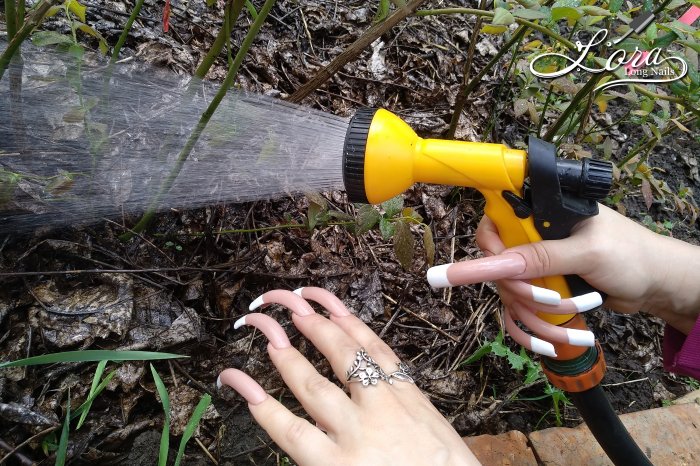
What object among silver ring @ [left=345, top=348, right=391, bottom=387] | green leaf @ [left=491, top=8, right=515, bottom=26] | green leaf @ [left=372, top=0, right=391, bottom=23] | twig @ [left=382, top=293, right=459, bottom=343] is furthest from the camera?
twig @ [left=382, top=293, right=459, bottom=343]

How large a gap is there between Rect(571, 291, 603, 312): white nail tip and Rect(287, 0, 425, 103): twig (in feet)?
2.80

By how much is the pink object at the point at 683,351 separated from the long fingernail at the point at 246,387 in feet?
3.61

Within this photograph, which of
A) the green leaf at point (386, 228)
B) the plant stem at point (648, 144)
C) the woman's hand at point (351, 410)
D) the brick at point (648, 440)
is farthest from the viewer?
the plant stem at point (648, 144)

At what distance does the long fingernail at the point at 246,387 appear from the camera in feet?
3.52

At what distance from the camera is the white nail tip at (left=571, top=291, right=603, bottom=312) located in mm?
1153

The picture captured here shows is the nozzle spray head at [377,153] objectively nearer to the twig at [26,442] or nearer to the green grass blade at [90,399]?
the green grass blade at [90,399]

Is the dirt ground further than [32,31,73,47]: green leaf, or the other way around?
the dirt ground

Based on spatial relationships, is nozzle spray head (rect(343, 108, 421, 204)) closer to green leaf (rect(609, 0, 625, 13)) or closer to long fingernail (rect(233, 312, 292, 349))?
long fingernail (rect(233, 312, 292, 349))

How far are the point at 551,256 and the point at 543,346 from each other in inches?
9.6

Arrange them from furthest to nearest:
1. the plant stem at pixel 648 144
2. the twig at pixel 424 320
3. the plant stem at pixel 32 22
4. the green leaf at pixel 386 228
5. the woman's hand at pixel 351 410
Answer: the plant stem at pixel 648 144 → the twig at pixel 424 320 → the green leaf at pixel 386 228 → the plant stem at pixel 32 22 → the woman's hand at pixel 351 410

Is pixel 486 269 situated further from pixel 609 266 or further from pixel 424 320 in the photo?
pixel 424 320

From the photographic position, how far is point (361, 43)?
1515 millimetres

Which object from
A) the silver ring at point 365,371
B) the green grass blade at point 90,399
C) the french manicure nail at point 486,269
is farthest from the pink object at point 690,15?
the green grass blade at point 90,399

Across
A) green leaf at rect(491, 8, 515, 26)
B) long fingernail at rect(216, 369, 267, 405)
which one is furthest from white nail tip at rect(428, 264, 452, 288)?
green leaf at rect(491, 8, 515, 26)
